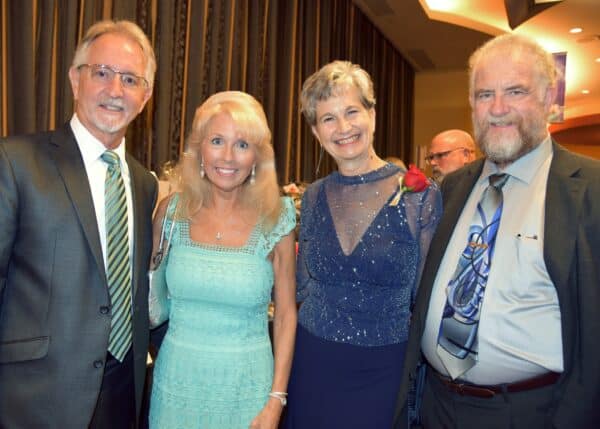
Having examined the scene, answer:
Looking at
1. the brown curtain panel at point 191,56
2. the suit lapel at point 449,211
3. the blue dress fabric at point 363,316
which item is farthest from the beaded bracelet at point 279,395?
the brown curtain panel at point 191,56

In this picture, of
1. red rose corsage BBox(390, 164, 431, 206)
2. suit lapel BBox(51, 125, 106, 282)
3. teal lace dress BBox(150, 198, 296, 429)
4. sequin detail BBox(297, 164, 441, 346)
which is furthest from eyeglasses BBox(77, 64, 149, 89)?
red rose corsage BBox(390, 164, 431, 206)

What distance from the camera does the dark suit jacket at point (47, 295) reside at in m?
1.45

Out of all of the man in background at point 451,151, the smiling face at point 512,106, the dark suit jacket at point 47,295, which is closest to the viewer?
the dark suit jacket at point 47,295

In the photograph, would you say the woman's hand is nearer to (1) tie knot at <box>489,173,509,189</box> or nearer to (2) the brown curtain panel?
(1) tie knot at <box>489,173,509,189</box>

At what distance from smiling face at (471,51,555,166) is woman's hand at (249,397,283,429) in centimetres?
115

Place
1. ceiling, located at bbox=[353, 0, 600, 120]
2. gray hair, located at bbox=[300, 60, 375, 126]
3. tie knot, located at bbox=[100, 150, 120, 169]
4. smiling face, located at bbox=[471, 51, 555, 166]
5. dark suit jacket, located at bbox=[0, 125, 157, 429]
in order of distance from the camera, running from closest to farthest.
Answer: dark suit jacket, located at bbox=[0, 125, 157, 429] → tie knot, located at bbox=[100, 150, 120, 169] → smiling face, located at bbox=[471, 51, 555, 166] → gray hair, located at bbox=[300, 60, 375, 126] → ceiling, located at bbox=[353, 0, 600, 120]

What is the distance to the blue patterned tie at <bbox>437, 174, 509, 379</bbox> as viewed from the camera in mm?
1720

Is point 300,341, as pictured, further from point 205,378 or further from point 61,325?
point 61,325

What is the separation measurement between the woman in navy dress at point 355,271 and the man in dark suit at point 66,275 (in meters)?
0.70

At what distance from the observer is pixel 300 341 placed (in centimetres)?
206

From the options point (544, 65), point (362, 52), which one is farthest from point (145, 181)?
point (362, 52)

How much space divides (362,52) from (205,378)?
6.54 m

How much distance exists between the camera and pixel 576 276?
156 centimetres

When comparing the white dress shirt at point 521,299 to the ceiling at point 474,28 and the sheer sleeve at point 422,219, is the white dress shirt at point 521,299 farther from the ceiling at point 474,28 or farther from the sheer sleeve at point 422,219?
the ceiling at point 474,28
